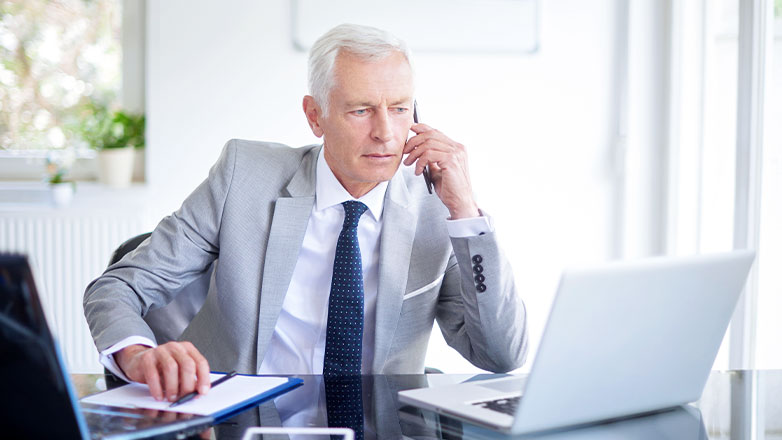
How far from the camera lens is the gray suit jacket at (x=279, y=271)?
5.28 feet

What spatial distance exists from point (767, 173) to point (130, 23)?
2.61 meters

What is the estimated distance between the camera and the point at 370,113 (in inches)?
69.2

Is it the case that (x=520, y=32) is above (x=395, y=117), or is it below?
above

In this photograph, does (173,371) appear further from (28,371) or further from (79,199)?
(79,199)

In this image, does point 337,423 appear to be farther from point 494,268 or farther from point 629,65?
point 629,65

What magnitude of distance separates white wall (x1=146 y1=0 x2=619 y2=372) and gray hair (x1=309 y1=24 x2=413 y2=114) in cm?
159

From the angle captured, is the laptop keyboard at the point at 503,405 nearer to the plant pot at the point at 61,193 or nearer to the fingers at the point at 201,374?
the fingers at the point at 201,374

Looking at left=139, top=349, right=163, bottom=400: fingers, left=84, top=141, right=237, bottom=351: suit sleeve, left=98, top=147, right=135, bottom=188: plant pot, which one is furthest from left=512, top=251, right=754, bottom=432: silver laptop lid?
left=98, top=147, right=135, bottom=188: plant pot

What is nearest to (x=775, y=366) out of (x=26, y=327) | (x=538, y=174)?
(x=538, y=174)

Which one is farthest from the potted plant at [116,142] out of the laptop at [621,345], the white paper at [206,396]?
the laptop at [621,345]

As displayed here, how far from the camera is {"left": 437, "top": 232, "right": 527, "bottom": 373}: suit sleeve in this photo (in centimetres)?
157

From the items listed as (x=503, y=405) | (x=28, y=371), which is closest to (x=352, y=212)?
(x=503, y=405)

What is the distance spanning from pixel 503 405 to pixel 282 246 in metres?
0.70

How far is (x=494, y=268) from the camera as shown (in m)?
1.57
